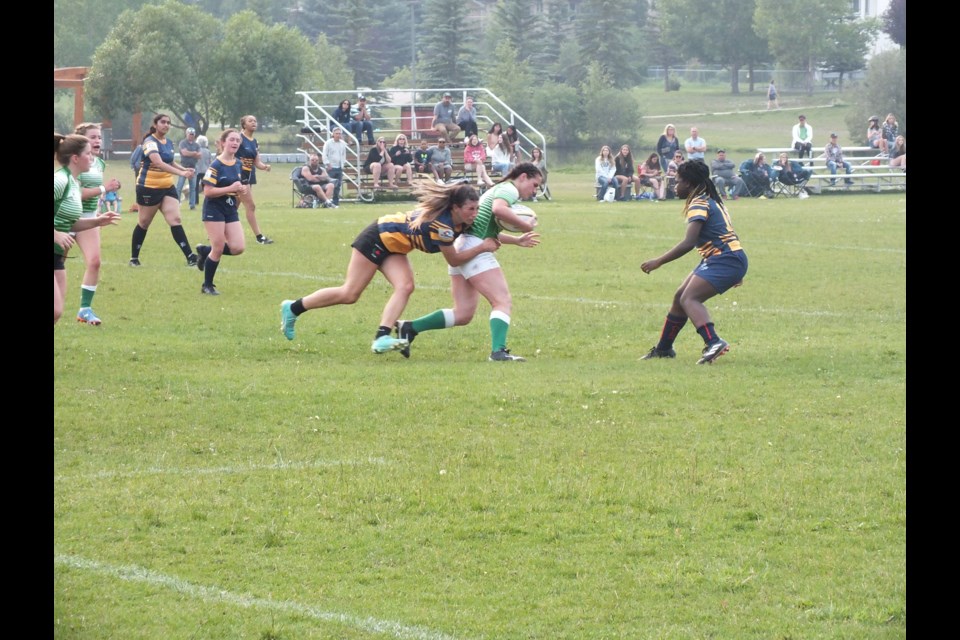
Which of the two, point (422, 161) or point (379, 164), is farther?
point (422, 161)

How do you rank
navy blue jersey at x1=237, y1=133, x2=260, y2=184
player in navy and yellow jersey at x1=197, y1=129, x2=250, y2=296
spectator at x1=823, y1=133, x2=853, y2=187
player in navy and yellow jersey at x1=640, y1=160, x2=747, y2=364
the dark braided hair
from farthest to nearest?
spectator at x1=823, y1=133, x2=853, y2=187 → navy blue jersey at x1=237, y1=133, x2=260, y2=184 → player in navy and yellow jersey at x1=197, y1=129, x2=250, y2=296 → the dark braided hair → player in navy and yellow jersey at x1=640, y1=160, x2=747, y2=364

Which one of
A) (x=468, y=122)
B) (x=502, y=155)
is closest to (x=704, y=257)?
(x=502, y=155)

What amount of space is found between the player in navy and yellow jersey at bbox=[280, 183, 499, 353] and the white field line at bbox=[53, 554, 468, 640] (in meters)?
5.62

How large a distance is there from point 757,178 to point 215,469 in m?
29.3

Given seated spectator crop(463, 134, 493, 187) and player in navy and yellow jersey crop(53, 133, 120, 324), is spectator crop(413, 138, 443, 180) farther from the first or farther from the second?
player in navy and yellow jersey crop(53, 133, 120, 324)

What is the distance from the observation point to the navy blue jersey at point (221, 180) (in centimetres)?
1595

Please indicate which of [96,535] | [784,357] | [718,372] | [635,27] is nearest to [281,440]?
[96,535]

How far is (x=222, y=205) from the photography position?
16.0 meters

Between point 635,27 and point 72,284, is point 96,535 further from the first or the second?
point 635,27

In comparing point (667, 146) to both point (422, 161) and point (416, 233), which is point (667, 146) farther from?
point (416, 233)

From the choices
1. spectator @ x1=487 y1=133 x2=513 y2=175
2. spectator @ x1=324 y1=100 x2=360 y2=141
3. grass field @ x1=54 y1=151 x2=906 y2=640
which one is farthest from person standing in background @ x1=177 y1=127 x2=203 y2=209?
grass field @ x1=54 y1=151 x2=906 y2=640

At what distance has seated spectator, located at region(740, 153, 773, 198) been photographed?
3531 centimetres

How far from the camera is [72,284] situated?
17.2 meters
